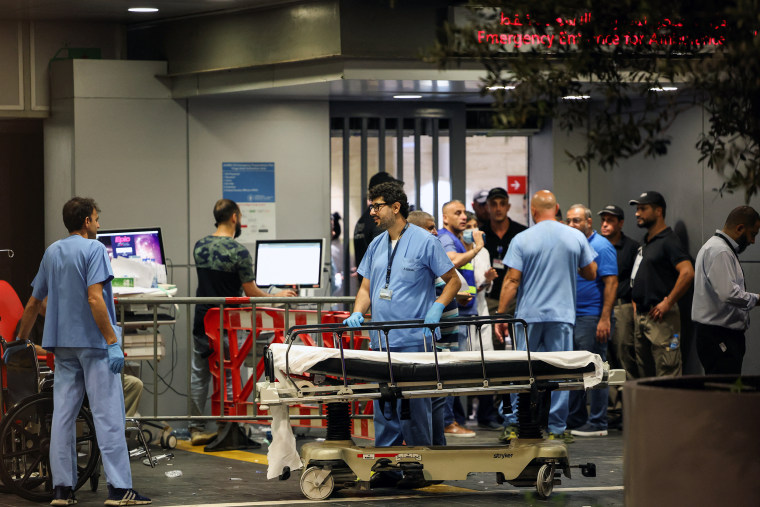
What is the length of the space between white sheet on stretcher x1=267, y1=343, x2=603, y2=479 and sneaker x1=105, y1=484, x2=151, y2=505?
34.3 inches

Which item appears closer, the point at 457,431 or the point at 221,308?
the point at 221,308

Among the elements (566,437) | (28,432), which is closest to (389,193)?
(28,432)

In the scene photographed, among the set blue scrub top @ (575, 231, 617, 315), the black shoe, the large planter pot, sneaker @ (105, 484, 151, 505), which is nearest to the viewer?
the large planter pot

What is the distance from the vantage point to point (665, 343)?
1041 cm

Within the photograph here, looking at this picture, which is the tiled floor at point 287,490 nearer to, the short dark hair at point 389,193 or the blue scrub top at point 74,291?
the blue scrub top at point 74,291

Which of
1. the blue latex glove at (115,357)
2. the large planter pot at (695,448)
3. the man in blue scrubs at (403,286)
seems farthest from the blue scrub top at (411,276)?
the large planter pot at (695,448)

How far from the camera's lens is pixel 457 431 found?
9984mm

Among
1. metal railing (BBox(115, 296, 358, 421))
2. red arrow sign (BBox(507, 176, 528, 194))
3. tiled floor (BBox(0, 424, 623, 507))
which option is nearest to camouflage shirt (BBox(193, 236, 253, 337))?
metal railing (BBox(115, 296, 358, 421))

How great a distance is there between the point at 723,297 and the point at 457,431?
2511mm

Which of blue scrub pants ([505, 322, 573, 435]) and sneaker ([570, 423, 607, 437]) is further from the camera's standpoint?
sneaker ([570, 423, 607, 437])

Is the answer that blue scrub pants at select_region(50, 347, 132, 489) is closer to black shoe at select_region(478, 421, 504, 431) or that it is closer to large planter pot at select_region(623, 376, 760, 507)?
large planter pot at select_region(623, 376, 760, 507)

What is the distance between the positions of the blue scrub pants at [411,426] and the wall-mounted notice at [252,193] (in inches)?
173

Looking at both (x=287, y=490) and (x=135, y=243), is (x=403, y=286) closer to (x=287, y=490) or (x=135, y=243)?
(x=287, y=490)

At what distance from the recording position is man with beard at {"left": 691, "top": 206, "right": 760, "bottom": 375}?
907 centimetres
